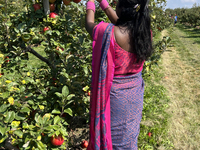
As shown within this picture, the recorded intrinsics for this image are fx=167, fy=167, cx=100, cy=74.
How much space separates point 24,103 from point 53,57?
540mm

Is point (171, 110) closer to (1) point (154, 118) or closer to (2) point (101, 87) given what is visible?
(1) point (154, 118)

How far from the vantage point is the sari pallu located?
1105mm

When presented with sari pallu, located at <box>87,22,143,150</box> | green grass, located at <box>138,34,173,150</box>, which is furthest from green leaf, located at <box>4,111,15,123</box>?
green grass, located at <box>138,34,173,150</box>

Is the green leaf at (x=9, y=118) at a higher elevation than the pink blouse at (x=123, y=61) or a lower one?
lower

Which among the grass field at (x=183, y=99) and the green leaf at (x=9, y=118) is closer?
the green leaf at (x=9, y=118)

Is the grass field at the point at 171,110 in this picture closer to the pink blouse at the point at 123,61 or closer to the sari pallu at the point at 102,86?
the pink blouse at the point at 123,61

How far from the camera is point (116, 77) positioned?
3.95 feet

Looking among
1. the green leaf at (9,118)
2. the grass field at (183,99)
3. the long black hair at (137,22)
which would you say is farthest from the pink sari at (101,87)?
the grass field at (183,99)

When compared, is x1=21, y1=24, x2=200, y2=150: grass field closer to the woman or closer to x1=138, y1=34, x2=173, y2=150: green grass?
x1=138, y1=34, x2=173, y2=150: green grass

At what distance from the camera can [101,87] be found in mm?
1146

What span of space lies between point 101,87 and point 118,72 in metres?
0.17

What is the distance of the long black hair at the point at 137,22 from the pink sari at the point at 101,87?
119 mm

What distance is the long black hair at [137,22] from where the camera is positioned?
3.49ft

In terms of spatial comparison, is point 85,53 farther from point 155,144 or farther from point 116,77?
point 155,144
